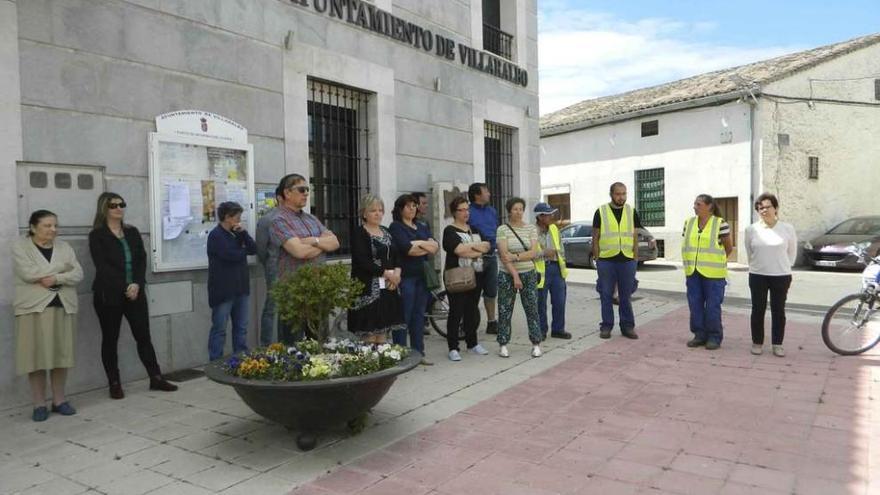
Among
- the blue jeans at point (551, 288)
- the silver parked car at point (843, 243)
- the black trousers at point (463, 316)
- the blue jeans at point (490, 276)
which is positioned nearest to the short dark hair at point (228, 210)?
the black trousers at point (463, 316)

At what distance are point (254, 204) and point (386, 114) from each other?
247 cm

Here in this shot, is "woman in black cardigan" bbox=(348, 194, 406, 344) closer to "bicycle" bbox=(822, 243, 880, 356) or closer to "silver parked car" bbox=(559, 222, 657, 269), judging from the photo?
"bicycle" bbox=(822, 243, 880, 356)

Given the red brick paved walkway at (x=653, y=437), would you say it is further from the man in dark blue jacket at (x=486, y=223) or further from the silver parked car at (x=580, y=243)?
the silver parked car at (x=580, y=243)

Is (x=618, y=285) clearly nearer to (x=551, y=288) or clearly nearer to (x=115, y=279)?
(x=551, y=288)

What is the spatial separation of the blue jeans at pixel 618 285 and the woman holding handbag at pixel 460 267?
166cm

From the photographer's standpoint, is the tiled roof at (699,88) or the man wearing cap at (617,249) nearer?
the man wearing cap at (617,249)

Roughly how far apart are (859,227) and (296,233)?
17.8 m

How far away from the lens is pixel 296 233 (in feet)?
17.8

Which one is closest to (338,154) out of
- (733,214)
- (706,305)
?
(706,305)

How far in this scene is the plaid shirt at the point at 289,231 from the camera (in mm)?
5387

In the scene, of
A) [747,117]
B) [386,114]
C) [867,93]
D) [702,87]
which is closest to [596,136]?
[702,87]

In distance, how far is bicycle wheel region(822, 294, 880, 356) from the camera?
629 centimetres

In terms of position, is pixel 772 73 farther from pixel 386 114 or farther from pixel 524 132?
pixel 386 114

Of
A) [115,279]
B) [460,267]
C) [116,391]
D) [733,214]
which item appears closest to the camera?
[115,279]
